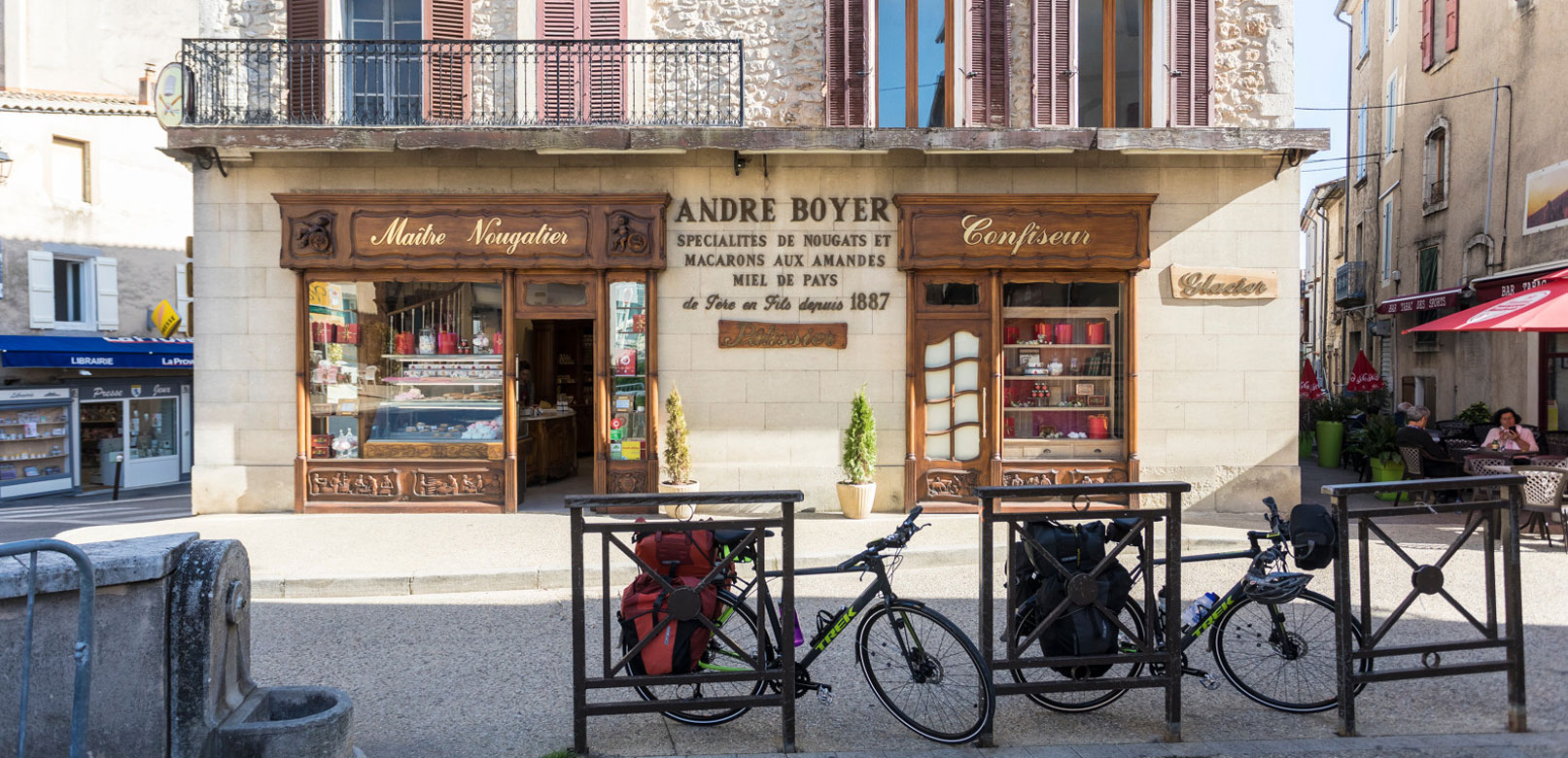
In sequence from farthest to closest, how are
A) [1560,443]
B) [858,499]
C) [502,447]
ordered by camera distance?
[1560,443]
[502,447]
[858,499]

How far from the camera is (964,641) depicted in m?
4.38

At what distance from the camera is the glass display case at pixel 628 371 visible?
1117 centimetres

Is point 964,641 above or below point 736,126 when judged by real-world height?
below

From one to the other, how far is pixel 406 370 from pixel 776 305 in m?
4.46

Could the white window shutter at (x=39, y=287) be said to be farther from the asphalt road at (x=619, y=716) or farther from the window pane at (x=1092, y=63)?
the window pane at (x=1092, y=63)

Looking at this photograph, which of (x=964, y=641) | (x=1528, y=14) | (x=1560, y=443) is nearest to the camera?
(x=964, y=641)

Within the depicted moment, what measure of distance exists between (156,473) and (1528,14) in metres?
26.7

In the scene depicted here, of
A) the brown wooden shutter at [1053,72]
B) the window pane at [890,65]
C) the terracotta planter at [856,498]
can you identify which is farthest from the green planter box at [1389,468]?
the window pane at [890,65]

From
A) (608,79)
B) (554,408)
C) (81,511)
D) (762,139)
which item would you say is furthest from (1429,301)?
(81,511)

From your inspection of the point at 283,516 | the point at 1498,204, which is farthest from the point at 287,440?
the point at 1498,204

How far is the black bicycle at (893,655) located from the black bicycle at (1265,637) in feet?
1.21

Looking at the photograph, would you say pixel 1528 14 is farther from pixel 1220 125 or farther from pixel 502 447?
pixel 502 447

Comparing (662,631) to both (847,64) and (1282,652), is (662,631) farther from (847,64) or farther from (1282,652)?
(847,64)

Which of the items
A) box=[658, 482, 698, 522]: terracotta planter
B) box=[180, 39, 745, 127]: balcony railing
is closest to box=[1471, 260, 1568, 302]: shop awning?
box=[180, 39, 745, 127]: balcony railing
